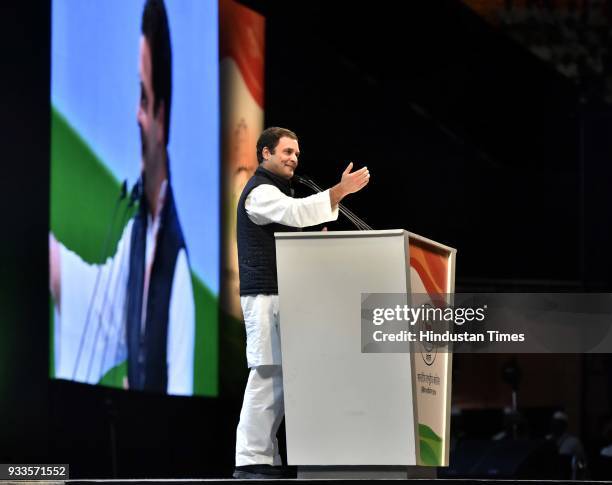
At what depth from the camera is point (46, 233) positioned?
5.76m

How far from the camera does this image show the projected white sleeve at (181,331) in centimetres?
623

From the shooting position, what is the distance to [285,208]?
13.3 feet

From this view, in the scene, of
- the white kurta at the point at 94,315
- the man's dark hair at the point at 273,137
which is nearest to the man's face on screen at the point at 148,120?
the white kurta at the point at 94,315

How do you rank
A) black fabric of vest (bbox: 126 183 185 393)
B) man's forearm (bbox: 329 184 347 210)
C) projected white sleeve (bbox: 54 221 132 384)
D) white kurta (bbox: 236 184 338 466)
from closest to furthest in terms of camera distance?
man's forearm (bbox: 329 184 347 210), white kurta (bbox: 236 184 338 466), projected white sleeve (bbox: 54 221 132 384), black fabric of vest (bbox: 126 183 185 393)

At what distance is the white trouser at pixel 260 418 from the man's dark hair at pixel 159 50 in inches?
96.0

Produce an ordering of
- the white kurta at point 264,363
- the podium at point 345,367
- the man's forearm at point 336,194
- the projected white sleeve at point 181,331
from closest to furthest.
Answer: the podium at point 345,367 → the man's forearm at point 336,194 → the white kurta at point 264,363 → the projected white sleeve at point 181,331

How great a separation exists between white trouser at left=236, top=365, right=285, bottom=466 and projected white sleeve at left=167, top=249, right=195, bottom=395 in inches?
84.3

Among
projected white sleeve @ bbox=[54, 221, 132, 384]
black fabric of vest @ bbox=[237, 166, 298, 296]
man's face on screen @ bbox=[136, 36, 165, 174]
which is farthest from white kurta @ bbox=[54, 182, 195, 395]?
black fabric of vest @ bbox=[237, 166, 298, 296]

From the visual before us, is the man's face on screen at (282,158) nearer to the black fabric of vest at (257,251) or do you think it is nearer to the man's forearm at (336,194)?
the black fabric of vest at (257,251)

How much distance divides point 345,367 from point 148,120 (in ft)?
8.83

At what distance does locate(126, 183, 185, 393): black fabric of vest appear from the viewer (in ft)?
19.9

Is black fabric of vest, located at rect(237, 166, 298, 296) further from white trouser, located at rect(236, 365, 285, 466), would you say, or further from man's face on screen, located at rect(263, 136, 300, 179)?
white trouser, located at rect(236, 365, 285, 466)

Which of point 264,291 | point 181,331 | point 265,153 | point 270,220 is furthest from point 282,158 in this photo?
point 181,331

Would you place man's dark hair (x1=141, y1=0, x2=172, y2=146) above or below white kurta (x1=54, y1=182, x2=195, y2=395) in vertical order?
above
